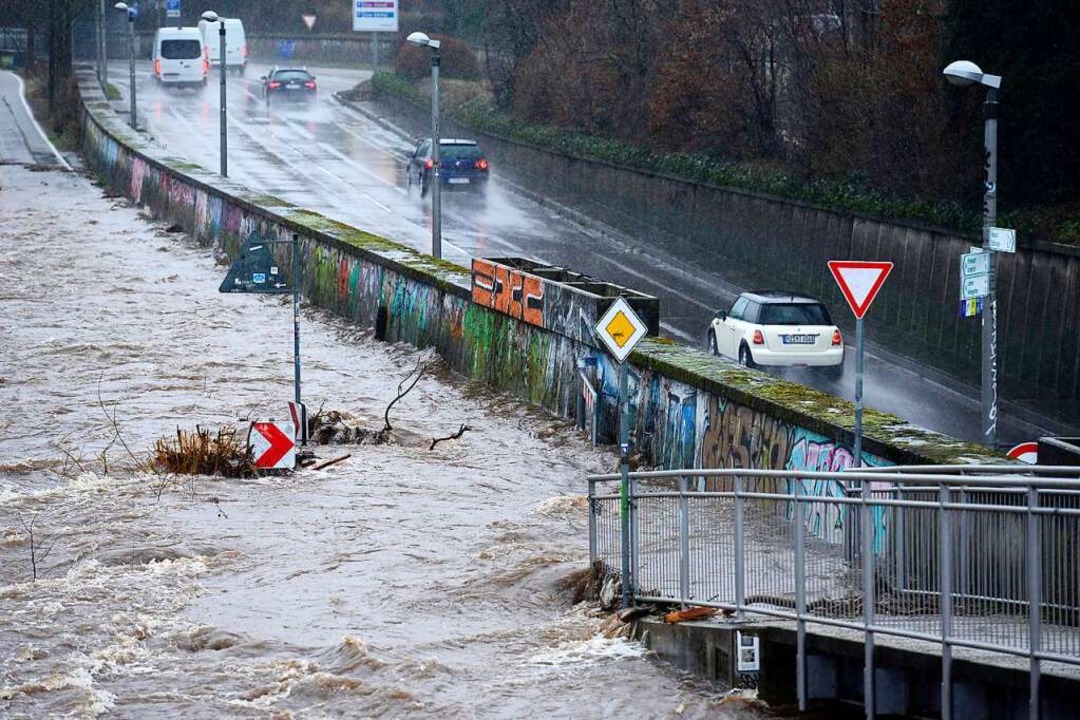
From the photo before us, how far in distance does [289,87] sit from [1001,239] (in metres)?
56.4

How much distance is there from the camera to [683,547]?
1310cm

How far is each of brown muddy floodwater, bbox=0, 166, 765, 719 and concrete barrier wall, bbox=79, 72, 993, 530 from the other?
1.95 ft

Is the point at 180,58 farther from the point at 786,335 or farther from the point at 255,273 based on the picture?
the point at 255,273

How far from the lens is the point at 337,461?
2128 cm

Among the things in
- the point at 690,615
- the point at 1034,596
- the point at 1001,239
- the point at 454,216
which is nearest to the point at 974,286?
the point at 1001,239

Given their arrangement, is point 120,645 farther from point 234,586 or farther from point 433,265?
point 433,265

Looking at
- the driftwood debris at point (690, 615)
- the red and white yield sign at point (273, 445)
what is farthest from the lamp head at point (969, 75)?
the driftwood debris at point (690, 615)

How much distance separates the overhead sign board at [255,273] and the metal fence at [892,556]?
1031cm

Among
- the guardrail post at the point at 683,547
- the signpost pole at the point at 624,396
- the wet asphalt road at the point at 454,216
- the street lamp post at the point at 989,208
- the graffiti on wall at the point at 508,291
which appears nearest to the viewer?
the guardrail post at the point at 683,547

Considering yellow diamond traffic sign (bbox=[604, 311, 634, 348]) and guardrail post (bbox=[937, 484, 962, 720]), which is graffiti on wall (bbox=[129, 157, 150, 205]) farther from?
guardrail post (bbox=[937, 484, 962, 720])

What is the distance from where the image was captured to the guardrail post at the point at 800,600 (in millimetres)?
11594

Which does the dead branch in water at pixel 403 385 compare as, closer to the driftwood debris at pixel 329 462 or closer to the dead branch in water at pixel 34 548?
the driftwood debris at pixel 329 462

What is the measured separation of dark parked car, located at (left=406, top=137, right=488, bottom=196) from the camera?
169 ft

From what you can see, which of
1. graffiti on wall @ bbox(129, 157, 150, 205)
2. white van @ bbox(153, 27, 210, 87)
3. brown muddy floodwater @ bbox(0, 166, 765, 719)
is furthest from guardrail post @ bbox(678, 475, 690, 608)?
white van @ bbox(153, 27, 210, 87)
